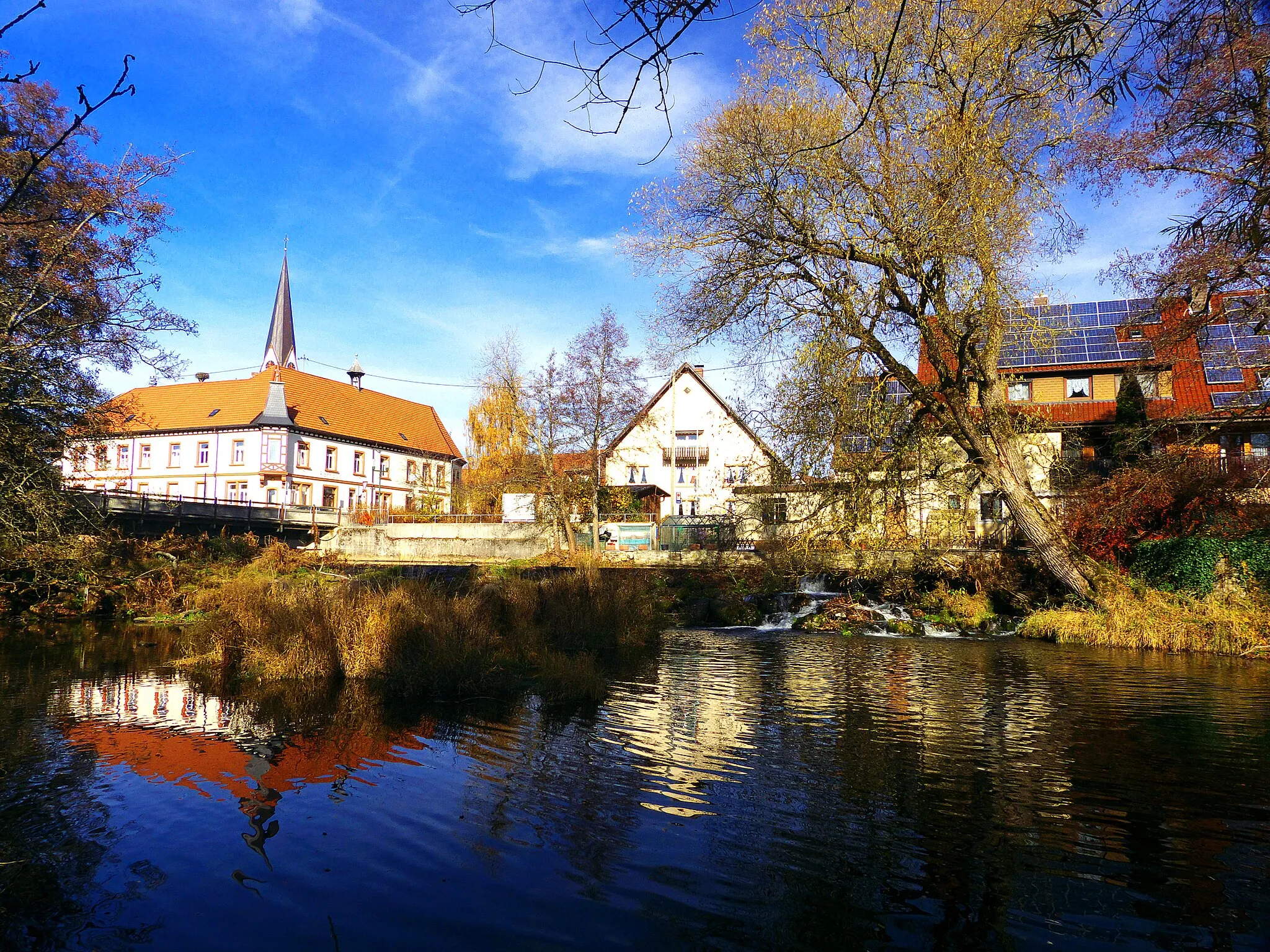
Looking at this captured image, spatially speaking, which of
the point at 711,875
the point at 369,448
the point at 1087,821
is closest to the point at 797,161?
the point at 1087,821

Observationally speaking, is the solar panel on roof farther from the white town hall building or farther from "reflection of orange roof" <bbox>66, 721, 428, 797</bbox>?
the white town hall building

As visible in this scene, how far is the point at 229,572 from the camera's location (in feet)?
90.2

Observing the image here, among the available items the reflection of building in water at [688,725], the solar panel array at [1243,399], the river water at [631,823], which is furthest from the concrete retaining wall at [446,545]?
the river water at [631,823]

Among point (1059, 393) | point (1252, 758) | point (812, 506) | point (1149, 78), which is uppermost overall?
point (1059, 393)

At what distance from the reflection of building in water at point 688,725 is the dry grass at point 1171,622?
381 inches

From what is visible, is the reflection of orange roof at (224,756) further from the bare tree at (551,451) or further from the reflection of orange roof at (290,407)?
the reflection of orange roof at (290,407)

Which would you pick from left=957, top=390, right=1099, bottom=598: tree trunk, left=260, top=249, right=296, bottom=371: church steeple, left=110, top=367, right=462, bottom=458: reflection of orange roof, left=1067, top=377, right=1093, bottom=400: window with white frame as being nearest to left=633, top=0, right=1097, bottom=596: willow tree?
left=957, top=390, right=1099, bottom=598: tree trunk

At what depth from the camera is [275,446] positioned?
58344 millimetres

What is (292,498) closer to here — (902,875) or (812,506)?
(812,506)

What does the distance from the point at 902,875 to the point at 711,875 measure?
129 cm

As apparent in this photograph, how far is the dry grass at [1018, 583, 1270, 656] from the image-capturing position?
59.8ft

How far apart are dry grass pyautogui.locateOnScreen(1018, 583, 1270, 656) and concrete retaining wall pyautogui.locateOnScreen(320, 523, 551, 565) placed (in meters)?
24.6

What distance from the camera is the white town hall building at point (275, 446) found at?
5847cm

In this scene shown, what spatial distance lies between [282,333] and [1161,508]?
218 ft
